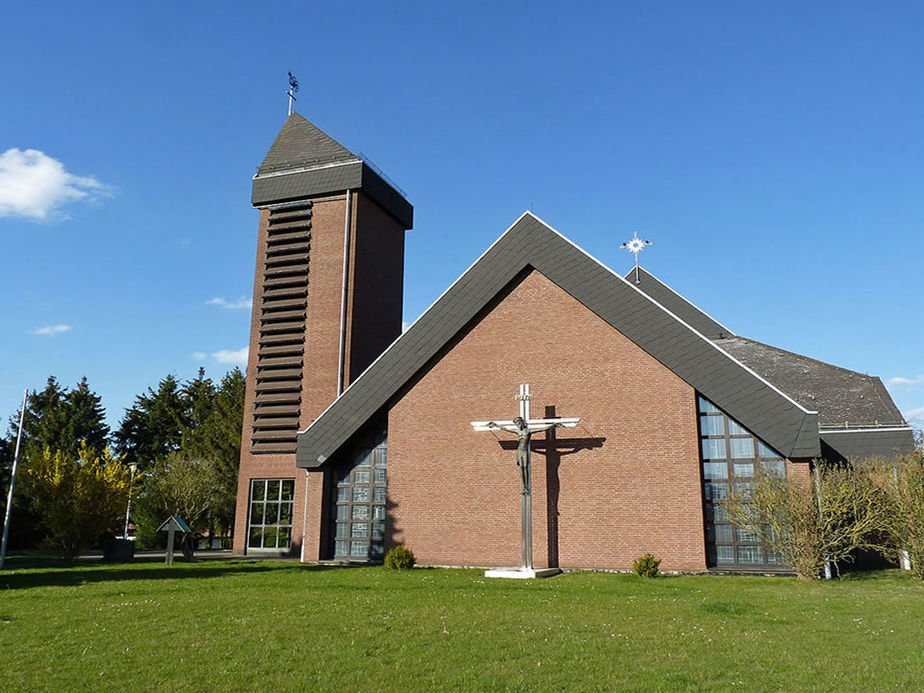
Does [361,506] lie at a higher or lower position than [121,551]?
higher

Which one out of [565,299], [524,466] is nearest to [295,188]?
[565,299]

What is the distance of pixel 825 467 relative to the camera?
63.0ft

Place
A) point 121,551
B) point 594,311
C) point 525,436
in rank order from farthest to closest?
point 121,551 → point 594,311 → point 525,436

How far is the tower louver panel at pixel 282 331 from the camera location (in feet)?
97.0

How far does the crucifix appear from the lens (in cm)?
1967

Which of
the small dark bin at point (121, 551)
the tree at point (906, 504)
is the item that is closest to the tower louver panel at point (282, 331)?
the small dark bin at point (121, 551)

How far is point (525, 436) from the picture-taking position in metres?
20.3

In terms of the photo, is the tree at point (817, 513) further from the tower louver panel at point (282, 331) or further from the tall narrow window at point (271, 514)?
the tower louver panel at point (282, 331)

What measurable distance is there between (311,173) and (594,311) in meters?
15.1

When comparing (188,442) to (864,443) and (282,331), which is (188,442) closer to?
(282,331)

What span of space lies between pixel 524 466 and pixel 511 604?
7197 millimetres

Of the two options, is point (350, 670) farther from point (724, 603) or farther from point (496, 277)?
point (496, 277)

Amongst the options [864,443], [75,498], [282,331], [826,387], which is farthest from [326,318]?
[864,443]

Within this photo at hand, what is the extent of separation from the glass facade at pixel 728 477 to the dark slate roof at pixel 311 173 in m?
17.0
